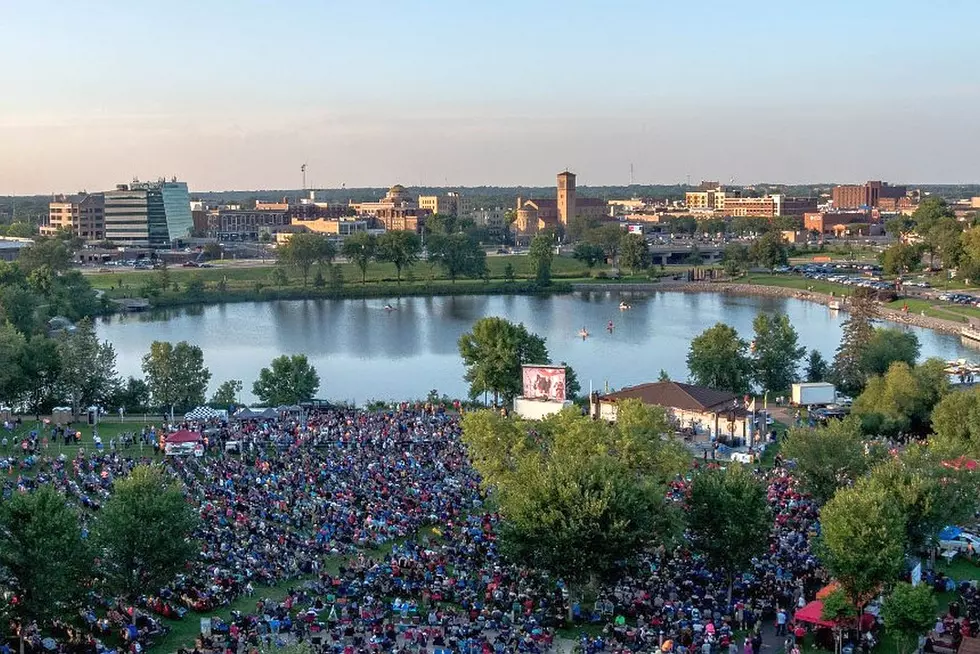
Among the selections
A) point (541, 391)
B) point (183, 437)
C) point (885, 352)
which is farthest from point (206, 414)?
point (885, 352)

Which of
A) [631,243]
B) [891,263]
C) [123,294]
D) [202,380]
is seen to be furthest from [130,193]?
[202,380]

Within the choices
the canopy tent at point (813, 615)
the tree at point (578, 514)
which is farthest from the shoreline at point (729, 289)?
the canopy tent at point (813, 615)

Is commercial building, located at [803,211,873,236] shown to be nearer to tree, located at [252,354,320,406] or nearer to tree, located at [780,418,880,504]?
tree, located at [252,354,320,406]

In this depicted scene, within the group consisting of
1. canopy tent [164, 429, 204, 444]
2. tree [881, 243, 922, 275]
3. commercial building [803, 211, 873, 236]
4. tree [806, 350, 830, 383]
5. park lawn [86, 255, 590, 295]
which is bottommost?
tree [806, 350, 830, 383]

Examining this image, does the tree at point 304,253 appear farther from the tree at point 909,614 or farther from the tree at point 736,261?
the tree at point 909,614

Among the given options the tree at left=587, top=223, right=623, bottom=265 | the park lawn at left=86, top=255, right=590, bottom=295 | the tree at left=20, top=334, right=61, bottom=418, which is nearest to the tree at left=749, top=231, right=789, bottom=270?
the tree at left=587, top=223, right=623, bottom=265

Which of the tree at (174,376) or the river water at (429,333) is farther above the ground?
the tree at (174,376)
